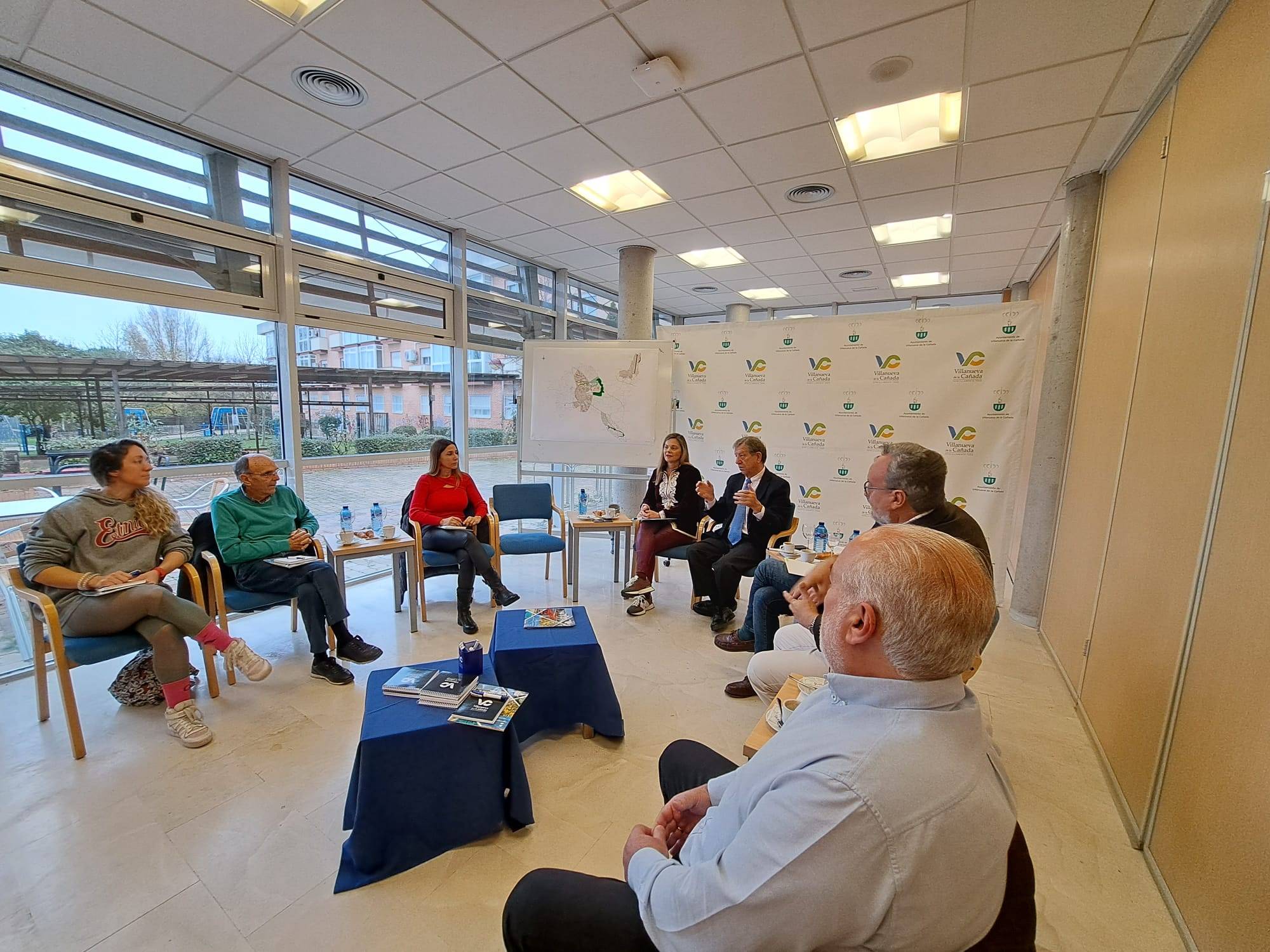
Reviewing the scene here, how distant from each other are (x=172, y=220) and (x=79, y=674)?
2683mm

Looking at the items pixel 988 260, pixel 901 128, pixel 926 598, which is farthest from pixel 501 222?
pixel 988 260

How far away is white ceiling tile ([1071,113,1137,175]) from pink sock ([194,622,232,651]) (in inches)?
209

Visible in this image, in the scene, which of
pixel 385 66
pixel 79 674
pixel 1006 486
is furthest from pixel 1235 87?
pixel 79 674

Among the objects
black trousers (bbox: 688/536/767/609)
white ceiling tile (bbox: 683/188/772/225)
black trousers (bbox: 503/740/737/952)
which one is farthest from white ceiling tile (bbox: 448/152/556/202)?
black trousers (bbox: 503/740/737/952)

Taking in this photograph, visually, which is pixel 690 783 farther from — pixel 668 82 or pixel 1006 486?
pixel 1006 486

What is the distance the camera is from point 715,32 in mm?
2213

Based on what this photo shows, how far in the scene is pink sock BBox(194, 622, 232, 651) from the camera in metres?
2.42

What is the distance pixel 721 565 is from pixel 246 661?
281 centimetres

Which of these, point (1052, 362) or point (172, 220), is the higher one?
point (172, 220)

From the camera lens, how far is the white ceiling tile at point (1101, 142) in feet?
8.84

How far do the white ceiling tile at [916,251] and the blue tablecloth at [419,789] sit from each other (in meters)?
5.21

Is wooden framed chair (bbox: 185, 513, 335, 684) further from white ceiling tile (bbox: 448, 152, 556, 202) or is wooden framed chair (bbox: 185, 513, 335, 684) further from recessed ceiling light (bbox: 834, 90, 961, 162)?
recessed ceiling light (bbox: 834, 90, 961, 162)

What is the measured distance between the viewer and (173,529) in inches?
104

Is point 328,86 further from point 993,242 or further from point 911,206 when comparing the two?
point 993,242
